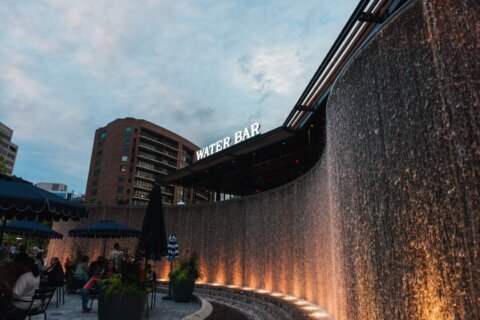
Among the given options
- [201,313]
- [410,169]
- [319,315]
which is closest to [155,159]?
[201,313]

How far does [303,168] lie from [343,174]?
15058mm

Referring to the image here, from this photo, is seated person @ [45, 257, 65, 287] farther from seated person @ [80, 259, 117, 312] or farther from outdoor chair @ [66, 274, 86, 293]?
outdoor chair @ [66, 274, 86, 293]

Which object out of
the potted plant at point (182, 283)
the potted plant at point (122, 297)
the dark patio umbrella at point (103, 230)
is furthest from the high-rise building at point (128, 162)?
the potted plant at point (122, 297)

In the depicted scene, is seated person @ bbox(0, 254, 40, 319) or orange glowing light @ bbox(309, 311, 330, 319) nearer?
seated person @ bbox(0, 254, 40, 319)

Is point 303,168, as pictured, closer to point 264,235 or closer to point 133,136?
point 264,235

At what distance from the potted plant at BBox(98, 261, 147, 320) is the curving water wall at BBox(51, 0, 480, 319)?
11.7 ft

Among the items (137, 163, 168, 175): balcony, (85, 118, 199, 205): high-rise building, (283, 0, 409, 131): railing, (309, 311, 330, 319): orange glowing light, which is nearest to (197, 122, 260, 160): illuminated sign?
(283, 0, 409, 131): railing

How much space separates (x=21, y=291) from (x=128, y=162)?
65233mm

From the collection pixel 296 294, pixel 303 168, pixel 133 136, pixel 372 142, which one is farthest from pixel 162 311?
pixel 133 136

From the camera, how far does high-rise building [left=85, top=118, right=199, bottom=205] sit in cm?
6569

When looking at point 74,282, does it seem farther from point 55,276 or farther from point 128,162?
point 128,162

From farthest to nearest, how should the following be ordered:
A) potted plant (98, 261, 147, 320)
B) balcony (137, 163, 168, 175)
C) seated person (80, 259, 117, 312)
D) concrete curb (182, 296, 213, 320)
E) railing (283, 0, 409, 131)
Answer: balcony (137, 163, 168, 175)
seated person (80, 259, 117, 312)
concrete curb (182, 296, 213, 320)
railing (283, 0, 409, 131)
potted plant (98, 261, 147, 320)

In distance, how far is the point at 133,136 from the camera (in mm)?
68688

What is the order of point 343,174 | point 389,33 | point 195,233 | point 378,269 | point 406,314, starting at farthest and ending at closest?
point 195,233, point 343,174, point 389,33, point 378,269, point 406,314
